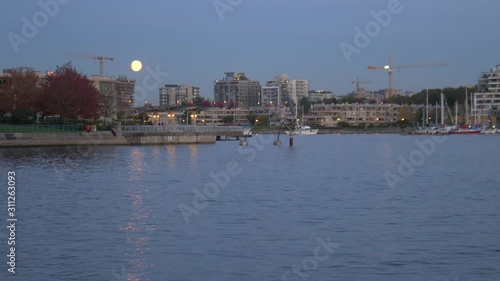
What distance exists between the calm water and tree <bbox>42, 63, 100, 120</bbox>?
1693 inches

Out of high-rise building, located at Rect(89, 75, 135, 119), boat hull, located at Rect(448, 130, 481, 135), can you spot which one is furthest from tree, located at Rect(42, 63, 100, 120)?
boat hull, located at Rect(448, 130, 481, 135)

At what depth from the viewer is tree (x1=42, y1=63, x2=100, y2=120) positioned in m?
84.9

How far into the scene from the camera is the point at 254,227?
2288 cm

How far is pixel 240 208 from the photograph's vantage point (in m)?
27.4

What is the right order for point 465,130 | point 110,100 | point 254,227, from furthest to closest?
point 465,130 → point 110,100 → point 254,227

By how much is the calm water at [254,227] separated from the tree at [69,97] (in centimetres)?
4300

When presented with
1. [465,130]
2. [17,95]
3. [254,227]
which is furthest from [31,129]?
[465,130]

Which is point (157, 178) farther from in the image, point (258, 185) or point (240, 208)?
point (240, 208)

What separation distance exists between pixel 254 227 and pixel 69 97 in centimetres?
6537

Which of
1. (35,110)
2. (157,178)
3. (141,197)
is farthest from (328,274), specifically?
(35,110)

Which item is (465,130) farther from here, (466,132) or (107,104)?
(107,104)

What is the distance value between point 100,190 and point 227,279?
18190 mm

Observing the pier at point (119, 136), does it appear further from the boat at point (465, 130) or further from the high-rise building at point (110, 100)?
the boat at point (465, 130)

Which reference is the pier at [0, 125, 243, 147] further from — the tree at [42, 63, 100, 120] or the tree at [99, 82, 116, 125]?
the tree at [99, 82, 116, 125]
